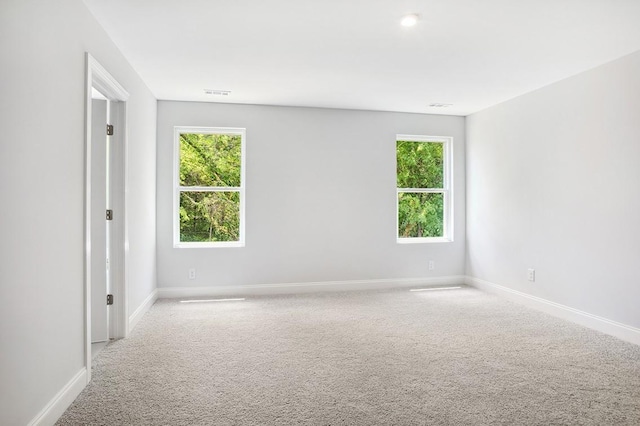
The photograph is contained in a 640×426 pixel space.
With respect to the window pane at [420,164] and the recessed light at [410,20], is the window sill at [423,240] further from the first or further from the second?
the recessed light at [410,20]

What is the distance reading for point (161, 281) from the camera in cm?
506

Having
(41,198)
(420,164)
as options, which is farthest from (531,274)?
(41,198)

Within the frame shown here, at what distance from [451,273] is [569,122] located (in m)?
2.60

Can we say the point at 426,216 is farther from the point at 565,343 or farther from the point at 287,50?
the point at 287,50

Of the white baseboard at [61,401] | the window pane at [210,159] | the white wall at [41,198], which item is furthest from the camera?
the window pane at [210,159]

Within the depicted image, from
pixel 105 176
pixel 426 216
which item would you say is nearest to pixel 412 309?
pixel 426 216

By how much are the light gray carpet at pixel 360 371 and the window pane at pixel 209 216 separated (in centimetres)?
116

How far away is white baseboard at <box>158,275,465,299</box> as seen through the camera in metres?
5.09

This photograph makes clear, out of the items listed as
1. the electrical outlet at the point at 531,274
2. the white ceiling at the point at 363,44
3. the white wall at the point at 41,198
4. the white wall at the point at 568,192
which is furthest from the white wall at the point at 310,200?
the white wall at the point at 41,198

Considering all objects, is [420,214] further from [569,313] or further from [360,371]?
[360,371]

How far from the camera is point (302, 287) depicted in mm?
5371

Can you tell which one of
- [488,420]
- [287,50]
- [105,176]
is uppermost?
[287,50]

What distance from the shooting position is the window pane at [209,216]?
521cm

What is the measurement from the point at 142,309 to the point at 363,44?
3.36 m
